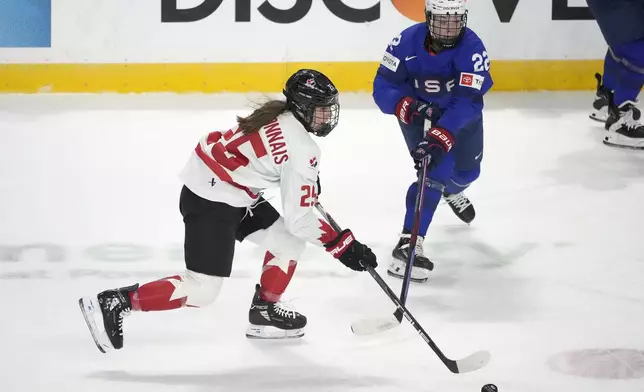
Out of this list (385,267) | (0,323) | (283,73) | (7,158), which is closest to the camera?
(0,323)

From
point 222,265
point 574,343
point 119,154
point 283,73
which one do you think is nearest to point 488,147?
point 283,73

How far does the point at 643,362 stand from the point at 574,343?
23 cm

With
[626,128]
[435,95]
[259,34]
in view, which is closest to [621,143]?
[626,128]

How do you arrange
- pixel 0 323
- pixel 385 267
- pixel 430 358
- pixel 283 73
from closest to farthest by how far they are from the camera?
pixel 430 358 < pixel 0 323 < pixel 385 267 < pixel 283 73

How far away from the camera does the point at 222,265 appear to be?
328cm

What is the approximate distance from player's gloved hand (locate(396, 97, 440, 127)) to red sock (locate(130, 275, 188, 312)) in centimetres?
122

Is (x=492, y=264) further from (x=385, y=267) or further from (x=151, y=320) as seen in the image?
(x=151, y=320)

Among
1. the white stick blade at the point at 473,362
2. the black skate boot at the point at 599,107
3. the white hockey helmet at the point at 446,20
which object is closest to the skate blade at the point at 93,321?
the white stick blade at the point at 473,362

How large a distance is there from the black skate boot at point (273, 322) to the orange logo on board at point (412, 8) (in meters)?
3.09

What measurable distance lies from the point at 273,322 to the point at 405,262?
72cm

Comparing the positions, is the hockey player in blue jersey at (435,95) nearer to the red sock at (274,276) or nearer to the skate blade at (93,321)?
the red sock at (274,276)

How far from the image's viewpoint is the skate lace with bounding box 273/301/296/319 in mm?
3543

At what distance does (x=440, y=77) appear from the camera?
416 centimetres

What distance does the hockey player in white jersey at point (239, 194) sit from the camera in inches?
126
